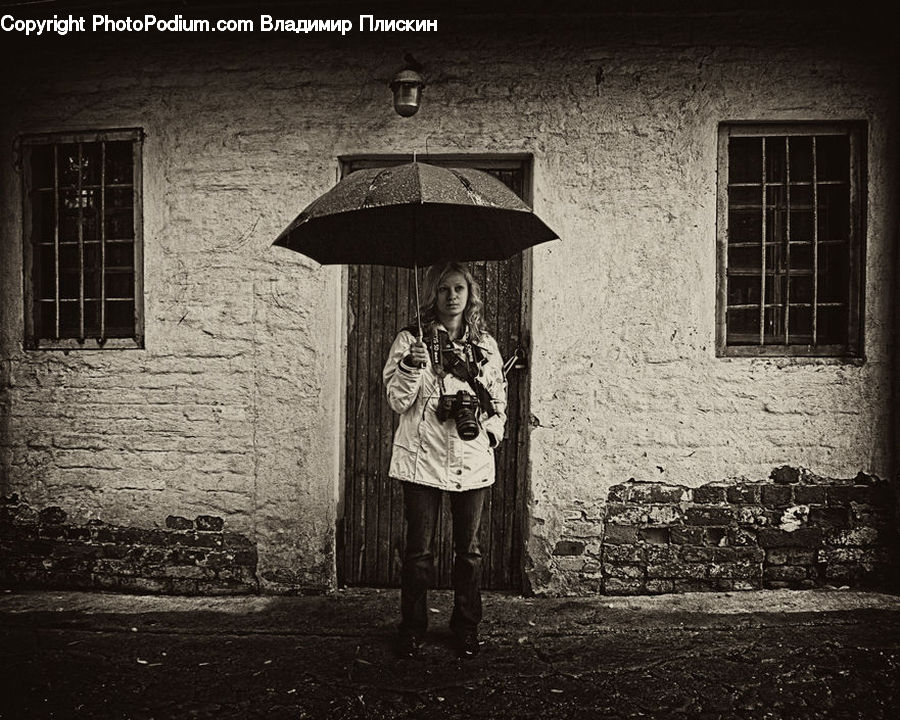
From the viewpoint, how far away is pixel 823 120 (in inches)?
185

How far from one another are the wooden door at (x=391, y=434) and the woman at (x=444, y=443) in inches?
42.0

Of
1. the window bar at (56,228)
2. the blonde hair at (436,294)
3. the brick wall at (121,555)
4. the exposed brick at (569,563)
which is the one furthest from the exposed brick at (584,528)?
the window bar at (56,228)

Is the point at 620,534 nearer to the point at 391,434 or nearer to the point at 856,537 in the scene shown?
the point at 856,537

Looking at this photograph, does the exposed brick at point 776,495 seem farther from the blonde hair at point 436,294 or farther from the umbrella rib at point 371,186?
the umbrella rib at point 371,186

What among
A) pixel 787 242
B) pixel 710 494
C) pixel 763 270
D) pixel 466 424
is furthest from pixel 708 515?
pixel 466 424

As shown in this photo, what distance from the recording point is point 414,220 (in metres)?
3.58

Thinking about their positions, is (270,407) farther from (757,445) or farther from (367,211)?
(757,445)

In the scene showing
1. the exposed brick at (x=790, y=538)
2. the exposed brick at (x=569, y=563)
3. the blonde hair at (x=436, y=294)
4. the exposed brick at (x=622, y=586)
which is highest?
the blonde hair at (x=436, y=294)

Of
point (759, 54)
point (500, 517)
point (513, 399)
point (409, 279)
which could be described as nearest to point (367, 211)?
point (409, 279)

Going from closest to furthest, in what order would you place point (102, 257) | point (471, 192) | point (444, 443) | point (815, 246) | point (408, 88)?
1. point (471, 192)
2. point (444, 443)
3. point (408, 88)
4. point (815, 246)
5. point (102, 257)

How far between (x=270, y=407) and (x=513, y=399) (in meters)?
1.62

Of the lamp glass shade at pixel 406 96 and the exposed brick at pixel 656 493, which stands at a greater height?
the lamp glass shade at pixel 406 96

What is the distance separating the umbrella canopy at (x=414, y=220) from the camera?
322 cm

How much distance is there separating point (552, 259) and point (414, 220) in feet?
4.67
